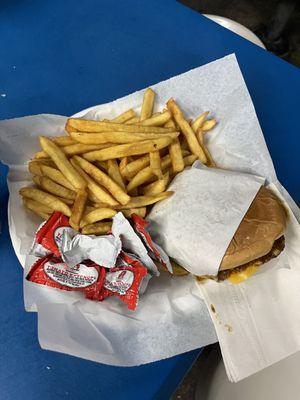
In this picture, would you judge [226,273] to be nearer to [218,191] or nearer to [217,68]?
[218,191]

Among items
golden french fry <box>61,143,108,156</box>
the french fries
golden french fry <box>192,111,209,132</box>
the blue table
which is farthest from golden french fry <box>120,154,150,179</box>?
the blue table

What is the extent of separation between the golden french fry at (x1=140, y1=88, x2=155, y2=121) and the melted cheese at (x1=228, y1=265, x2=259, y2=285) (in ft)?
1.95

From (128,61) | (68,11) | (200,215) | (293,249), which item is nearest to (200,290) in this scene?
(200,215)

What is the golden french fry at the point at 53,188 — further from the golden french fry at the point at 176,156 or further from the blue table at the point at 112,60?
the golden french fry at the point at 176,156

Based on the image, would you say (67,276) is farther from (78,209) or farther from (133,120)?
(133,120)

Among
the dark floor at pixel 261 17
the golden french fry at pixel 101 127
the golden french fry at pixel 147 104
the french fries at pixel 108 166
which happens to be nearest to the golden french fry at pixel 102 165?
the french fries at pixel 108 166

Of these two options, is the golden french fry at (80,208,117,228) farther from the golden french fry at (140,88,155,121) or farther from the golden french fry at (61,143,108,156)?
the golden french fry at (140,88,155,121)

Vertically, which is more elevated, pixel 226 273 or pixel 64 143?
pixel 64 143

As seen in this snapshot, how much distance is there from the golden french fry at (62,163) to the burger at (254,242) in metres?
0.39

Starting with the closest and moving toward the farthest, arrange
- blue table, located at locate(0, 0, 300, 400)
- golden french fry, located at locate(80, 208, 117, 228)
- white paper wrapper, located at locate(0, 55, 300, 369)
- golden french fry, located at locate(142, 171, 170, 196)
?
white paper wrapper, located at locate(0, 55, 300, 369), golden french fry, located at locate(80, 208, 117, 228), golden french fry, located at locate(142, 171, 170, 196), blue table, located at locate(0, 0, 300, 400)

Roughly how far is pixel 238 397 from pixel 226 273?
0.37 metres

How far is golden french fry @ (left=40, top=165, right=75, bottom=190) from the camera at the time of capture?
1269mm

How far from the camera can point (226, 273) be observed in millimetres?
1253

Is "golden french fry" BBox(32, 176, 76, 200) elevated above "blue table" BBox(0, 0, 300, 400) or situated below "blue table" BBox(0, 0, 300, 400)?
below
